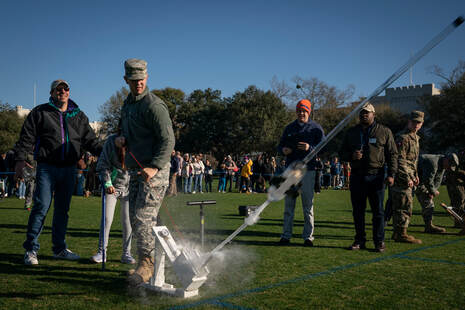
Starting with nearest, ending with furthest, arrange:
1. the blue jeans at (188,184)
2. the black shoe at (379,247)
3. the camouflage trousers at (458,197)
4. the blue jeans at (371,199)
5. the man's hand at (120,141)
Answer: the man's hand at (120,141), the black shoe at (379,247), the blue jeans at (371,199), the camouflage trousers at (458,197), the blue jeans at (188,184)

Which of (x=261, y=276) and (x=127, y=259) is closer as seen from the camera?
(x=261, y=276)

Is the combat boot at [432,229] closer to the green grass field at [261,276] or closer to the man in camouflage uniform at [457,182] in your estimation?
the man in camouflage uniform at [457,182]

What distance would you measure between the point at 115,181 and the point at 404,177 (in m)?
5.52

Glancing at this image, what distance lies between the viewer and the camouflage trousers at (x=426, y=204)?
9125 mm

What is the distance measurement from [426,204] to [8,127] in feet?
187

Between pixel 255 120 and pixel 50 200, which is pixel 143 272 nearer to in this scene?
pixel 50 200

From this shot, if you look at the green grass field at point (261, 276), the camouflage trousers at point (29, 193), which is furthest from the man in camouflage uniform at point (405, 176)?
the camouflage trousers at point (29, 193)

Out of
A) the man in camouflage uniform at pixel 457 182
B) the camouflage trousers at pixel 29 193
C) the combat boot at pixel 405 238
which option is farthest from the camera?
the camouflage trousers at pixel 29 193

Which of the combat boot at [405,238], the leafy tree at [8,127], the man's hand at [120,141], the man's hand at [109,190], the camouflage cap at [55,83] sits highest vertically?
the leafy tree at [8,127]

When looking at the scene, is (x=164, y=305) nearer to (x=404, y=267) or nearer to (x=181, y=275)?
(x=181, y=275)

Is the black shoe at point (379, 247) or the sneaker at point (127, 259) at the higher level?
the black shoe at point (379, 247)

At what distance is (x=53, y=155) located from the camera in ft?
18.4

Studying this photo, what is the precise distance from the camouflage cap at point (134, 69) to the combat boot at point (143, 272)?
1.94 metres

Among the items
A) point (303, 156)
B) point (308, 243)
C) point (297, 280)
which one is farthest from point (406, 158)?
point (297, 280)
